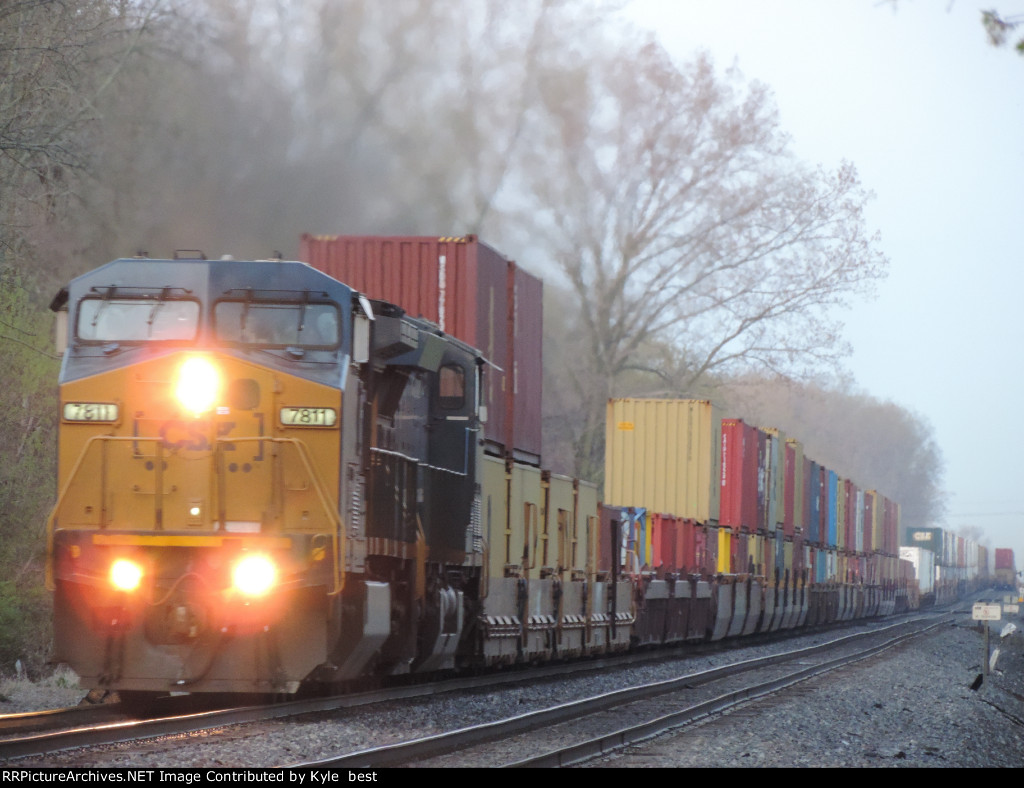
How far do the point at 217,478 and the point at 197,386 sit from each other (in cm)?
73

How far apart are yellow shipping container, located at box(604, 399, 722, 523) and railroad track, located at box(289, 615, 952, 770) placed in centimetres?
757

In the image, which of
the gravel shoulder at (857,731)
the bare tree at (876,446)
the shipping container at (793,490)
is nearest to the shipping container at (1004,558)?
the bare tree at (876,446)

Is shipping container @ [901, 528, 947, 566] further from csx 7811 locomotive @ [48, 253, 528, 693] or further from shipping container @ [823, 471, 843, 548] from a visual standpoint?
csx 7811 locomotive @ [48, 253, 528, 693]

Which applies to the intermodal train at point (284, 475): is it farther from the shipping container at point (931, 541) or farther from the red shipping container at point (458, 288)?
A: the shipping container at point (931, 541)

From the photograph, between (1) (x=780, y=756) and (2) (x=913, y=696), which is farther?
(2) (x=913, y=696)

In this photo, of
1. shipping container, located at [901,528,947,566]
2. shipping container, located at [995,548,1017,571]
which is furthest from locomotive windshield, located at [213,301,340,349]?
shipping container, located at [995,548,1017,571]

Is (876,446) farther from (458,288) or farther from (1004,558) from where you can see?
(458,288)

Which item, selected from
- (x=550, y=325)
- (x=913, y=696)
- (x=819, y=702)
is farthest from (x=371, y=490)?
(x=550, y=325)

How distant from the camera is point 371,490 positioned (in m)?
10.9

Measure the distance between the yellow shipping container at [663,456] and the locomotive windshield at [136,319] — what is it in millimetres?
14440

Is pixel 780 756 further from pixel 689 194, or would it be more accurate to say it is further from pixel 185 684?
pixel 689 194

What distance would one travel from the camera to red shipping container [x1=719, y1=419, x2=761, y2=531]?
25500 millimetres

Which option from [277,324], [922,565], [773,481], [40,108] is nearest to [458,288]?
[277,324]

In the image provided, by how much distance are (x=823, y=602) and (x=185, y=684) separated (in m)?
29.3
